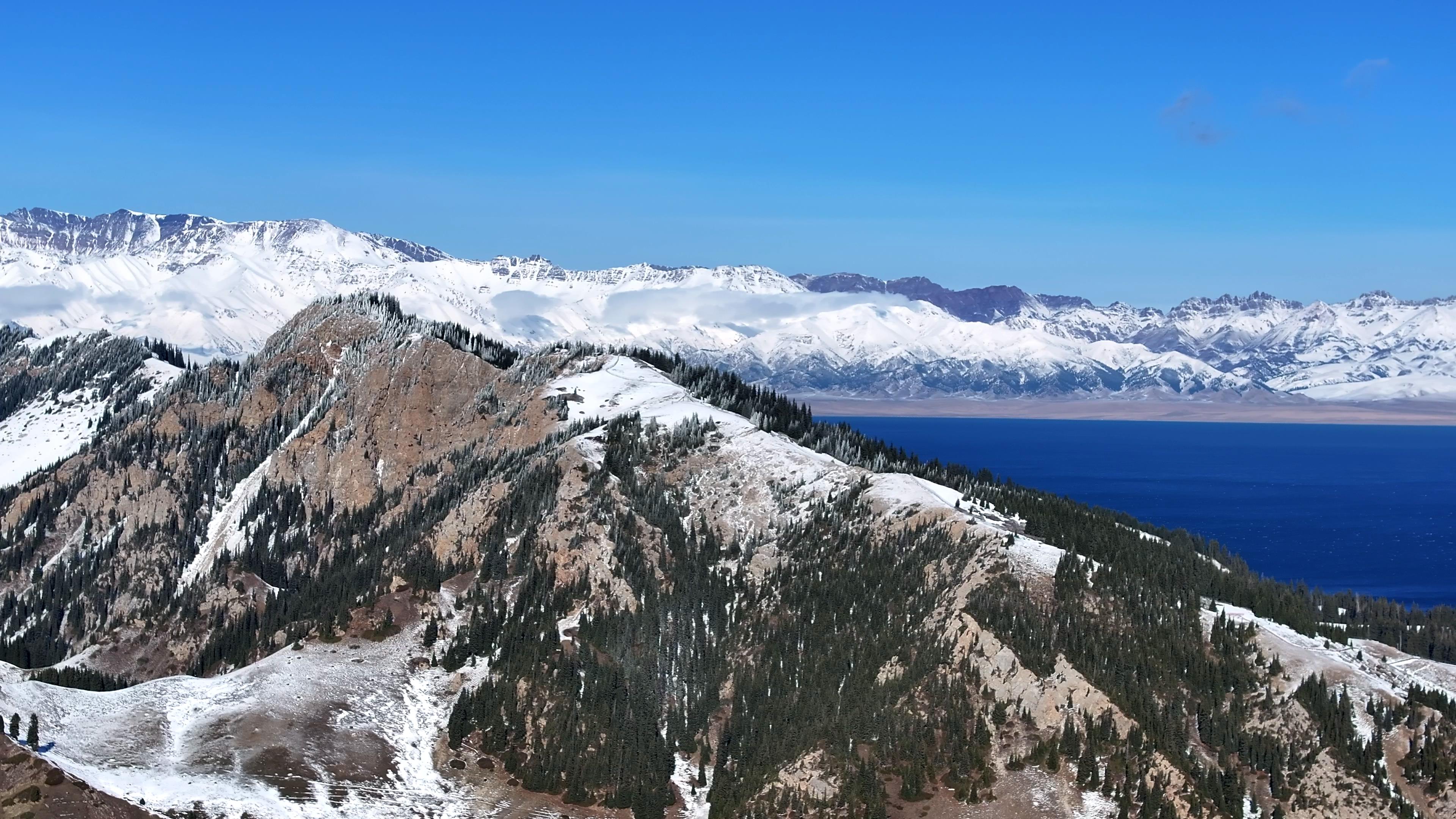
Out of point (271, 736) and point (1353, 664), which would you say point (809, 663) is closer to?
point (1353, 664)

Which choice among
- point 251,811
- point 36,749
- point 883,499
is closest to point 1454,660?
point 883,499

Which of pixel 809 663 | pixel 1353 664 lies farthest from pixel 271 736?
pixel 1353 664

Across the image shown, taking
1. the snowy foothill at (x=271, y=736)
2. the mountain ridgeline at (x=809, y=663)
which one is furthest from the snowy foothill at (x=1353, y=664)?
the snowy foothill at (x=271, y=736)

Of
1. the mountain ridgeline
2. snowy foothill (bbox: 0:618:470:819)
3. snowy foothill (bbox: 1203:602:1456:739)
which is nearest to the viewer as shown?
snowy foothill (bbox: 0:618:470:819)

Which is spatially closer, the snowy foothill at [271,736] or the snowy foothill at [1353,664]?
the snowy foothill at [271,736]

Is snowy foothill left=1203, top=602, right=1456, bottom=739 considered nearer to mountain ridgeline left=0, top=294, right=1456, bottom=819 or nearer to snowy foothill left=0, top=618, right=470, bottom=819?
mountain ridgeline left=0, top=294, right=1456, bottom=819

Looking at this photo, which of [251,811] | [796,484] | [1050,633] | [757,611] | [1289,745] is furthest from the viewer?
[796,484]

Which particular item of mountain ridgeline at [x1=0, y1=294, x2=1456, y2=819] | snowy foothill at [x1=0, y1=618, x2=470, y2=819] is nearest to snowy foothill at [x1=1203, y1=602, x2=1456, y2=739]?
mountain ridgeline at [x1=0, y1=294, x2=1456, y2=819]

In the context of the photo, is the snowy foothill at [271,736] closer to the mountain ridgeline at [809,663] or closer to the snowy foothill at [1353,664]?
the mountain ridgeline at [809,663]

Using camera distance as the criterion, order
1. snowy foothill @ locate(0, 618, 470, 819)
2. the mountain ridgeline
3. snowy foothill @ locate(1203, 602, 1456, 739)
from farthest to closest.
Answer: snowy foothill @ locate(1203, 602, 1456, 739) < the mountain ridgeline < snowy foothill @ locate(0, 618, 470, 819)

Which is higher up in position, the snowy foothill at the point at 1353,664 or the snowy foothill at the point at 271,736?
the snowy foothill at the point at 1353,664

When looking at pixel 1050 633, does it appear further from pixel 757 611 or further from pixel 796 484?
pixel 796 484
